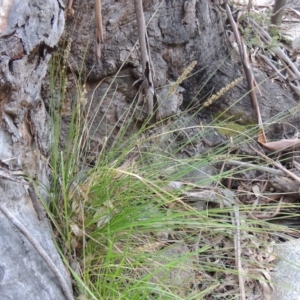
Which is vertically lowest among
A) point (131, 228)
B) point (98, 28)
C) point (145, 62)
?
point (131, 228)

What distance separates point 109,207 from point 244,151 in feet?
2.43

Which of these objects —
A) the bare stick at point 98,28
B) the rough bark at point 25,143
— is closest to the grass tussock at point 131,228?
the rough bark at point 25,143

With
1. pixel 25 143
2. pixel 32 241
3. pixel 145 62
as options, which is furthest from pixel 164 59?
pixel 32 241

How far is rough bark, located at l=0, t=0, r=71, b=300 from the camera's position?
940mm

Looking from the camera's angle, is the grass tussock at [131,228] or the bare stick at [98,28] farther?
the bare stick at [98,28]

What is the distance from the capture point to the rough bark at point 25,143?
94 cm

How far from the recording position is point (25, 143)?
1.17m

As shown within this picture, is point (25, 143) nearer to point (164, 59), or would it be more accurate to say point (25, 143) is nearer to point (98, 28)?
point (98, 28)

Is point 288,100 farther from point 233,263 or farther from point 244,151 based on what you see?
point 233,263

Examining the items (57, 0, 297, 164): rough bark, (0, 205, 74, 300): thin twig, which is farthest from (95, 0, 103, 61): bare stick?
(0, 205, 74, 300): thin twig

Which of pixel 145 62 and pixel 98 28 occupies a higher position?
pixel 98 28

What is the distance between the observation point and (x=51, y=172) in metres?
1.30

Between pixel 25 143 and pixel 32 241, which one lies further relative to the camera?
pixel 25 143

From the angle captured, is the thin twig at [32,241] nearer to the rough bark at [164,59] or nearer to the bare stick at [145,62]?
the rough bark at [164,59]
